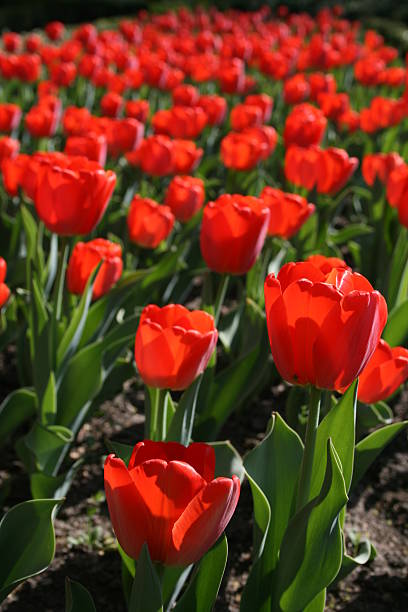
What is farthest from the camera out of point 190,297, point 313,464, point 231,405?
point 190,297

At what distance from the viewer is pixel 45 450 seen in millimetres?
1994

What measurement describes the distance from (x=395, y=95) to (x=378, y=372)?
525cm

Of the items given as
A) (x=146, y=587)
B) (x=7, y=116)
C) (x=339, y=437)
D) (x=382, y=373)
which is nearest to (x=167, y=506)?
(x=146, y=587)

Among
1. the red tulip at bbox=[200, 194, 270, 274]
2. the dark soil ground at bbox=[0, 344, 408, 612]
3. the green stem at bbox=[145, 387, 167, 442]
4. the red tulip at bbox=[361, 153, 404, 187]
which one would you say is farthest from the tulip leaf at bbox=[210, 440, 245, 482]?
the red tulip at bbox=[361, 153, 404, 187]

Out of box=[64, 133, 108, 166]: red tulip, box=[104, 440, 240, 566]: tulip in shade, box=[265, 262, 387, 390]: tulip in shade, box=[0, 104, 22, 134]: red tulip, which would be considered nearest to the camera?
box=[104, 440, 240, 566]: tulip in shade

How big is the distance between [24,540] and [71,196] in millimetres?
893

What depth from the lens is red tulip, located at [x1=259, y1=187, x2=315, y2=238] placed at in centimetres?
252

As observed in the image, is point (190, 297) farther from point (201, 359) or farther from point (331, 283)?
point (331, 283)

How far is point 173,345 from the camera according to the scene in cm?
156

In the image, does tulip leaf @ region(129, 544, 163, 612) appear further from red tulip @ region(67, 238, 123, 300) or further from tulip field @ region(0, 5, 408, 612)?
red tulip @ region(67, 238, 123, 300)

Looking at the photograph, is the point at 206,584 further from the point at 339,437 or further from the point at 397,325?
the point at 397,325

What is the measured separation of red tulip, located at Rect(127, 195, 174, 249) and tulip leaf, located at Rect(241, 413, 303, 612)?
45.0 inches

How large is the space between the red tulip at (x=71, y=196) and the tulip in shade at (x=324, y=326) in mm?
900

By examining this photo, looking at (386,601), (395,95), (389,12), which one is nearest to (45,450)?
(386,601)
